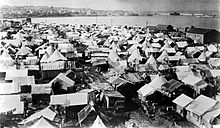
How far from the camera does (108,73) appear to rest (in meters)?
9.90

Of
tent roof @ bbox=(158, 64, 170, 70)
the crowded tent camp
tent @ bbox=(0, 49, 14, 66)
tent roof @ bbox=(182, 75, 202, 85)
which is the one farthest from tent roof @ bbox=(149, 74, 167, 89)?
tent @ bbox=(0, 49, 14, 66)

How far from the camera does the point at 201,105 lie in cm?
623

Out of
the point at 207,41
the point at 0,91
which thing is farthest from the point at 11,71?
the point at 207,41

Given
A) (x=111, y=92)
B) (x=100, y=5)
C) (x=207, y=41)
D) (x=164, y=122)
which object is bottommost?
(x=164, y=122)

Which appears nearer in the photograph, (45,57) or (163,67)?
(163,67)

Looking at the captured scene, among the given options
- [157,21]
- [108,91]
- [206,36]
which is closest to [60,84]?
[108,91]

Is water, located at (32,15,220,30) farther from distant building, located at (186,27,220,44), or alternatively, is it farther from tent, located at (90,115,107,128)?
tent, located at (90,115,107,128)

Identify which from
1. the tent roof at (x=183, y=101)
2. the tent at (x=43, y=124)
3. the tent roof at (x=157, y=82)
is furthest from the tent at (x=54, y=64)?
the tent roof at (x=183, y=101)

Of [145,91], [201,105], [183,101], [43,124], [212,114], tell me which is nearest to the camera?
[43,124]

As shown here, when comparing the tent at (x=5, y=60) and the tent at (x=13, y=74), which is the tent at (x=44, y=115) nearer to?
the tent at (x=13, y=74)

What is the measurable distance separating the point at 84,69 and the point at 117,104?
4121 millimetres

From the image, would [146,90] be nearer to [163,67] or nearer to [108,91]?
[108,91]

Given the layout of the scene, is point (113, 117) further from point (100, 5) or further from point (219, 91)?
point (100, 5)

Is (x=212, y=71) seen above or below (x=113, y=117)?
above
